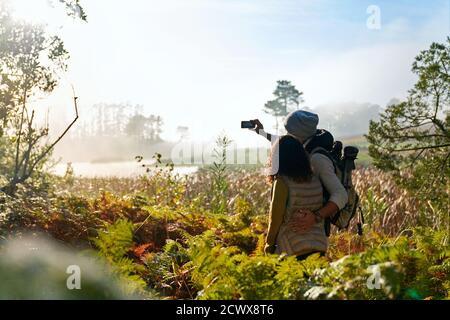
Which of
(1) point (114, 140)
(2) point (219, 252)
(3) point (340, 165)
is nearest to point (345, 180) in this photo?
(3) point (340, 165)

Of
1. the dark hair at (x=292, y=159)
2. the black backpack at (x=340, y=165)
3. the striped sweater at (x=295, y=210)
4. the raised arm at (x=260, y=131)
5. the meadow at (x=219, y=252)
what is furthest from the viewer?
the raised arm at (x=260, y=131)

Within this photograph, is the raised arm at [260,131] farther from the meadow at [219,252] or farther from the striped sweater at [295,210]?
the meadow at [219,252]

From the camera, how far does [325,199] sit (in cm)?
492

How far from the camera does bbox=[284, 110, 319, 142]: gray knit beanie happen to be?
4863 mm

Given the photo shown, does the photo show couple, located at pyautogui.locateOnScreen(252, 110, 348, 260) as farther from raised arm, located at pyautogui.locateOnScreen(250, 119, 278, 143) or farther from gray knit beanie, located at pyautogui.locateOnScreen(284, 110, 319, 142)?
raised arm, located at pyautogui.locateOnScreen(250, 119, 278, 143)

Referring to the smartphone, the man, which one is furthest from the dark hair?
the smartphone

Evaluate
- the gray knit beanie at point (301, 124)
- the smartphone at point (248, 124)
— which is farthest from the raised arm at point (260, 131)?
the gray knit beanie at point (301, 124)

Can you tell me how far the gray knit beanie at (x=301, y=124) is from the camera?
4863 mm

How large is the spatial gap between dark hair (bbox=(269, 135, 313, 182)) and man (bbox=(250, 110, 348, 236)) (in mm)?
142

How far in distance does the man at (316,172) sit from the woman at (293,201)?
3 centimetres

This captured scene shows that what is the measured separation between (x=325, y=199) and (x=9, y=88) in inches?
187

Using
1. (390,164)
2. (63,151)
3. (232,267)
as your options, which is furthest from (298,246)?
(63,151)

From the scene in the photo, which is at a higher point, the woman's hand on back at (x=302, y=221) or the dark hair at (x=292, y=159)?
the dark hair at (x=292, y=159)
